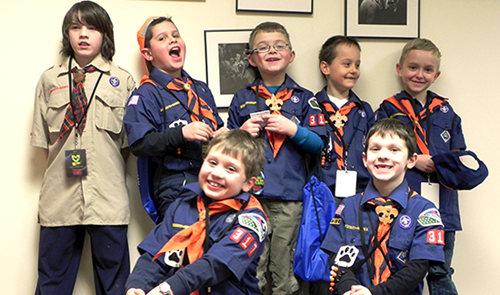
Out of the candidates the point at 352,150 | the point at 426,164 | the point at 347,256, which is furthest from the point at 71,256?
the point at 426,164

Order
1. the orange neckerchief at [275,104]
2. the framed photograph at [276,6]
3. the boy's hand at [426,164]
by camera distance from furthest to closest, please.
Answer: the framed photograph at [276,6], the boy's hand at [426,164], the orange neckerchief at [275,104]

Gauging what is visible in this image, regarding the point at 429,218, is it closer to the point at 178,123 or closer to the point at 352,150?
the point at 352,150

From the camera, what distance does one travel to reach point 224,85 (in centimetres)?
317

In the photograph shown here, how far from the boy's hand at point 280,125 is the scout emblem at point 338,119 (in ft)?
1.31

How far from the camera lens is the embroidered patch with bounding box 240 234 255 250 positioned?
1.98 meters

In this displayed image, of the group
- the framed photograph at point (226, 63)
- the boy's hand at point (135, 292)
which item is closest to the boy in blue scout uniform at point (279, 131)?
the framed photograph at point (226, 63)

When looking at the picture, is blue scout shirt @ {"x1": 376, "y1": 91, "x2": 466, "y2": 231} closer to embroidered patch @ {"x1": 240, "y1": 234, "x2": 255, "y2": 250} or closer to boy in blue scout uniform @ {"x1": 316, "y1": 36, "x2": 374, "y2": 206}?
boy in blue scout uniform @ {"x1": 316, "y1": 36, "x2": 374, "y2": 206}

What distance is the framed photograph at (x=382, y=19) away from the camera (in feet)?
10.9

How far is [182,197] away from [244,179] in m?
0.31

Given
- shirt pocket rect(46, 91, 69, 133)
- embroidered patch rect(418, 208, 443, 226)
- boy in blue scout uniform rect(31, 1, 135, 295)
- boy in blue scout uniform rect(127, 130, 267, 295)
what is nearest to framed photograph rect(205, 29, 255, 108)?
boy in blue scout uniform rect(31, 1, 135, 295)

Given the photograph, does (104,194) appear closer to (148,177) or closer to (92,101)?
(148,177)

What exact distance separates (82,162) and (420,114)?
213cm

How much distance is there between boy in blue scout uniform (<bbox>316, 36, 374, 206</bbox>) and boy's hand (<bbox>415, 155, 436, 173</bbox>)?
13.0 inches

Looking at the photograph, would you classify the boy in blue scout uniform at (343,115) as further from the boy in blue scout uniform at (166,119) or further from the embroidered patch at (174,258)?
the embroidered patch at (174,258)
